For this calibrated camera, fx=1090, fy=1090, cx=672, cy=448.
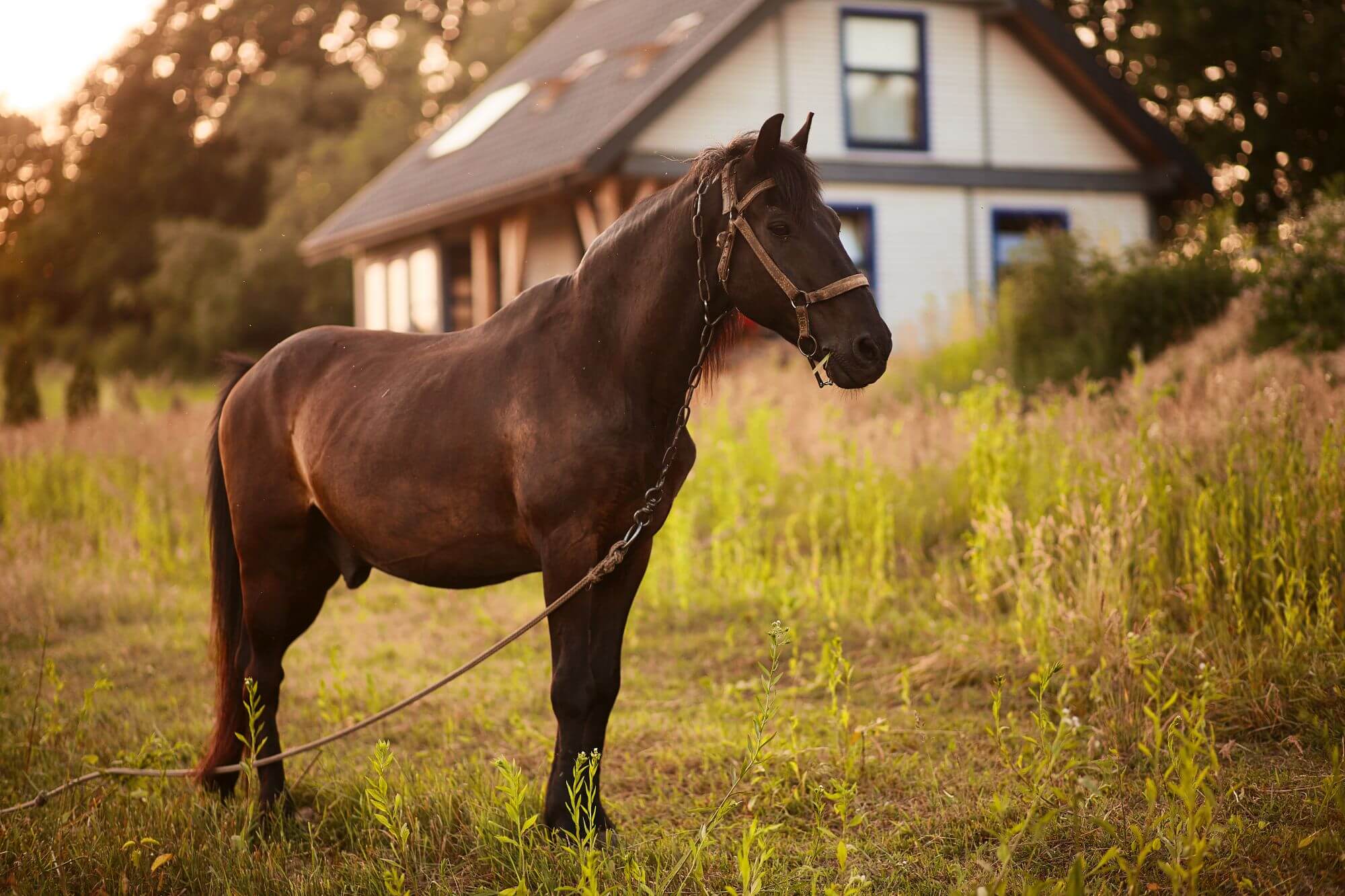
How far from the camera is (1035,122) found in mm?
17391

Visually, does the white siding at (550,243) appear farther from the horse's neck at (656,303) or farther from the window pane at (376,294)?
the horse's neck at (656,303)

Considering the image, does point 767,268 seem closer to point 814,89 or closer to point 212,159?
point 814,89

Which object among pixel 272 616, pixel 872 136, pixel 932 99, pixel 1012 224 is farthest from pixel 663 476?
pixel 1012 224

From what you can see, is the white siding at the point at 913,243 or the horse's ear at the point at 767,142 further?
the white siding at the point at 913,243

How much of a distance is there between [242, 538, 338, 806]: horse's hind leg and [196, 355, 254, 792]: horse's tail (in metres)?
0.12

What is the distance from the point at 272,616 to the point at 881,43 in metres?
15.2

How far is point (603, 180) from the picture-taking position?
14586 millimetres

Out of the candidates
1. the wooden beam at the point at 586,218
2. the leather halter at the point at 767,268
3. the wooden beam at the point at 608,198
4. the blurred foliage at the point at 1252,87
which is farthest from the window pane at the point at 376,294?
the leather halter at the point at 767,268

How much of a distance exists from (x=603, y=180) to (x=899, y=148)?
16.4 ft

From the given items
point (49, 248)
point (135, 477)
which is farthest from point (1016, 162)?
point (49, 248)

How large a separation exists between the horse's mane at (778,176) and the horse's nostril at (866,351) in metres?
0.41

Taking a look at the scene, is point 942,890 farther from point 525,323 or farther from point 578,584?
point 525,323

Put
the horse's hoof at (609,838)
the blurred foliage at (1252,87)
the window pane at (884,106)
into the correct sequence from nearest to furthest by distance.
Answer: the horse's hoof at (609,838) → the window pane at (884,106) → the blurred foliage at (1252,87)

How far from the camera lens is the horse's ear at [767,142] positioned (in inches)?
119
